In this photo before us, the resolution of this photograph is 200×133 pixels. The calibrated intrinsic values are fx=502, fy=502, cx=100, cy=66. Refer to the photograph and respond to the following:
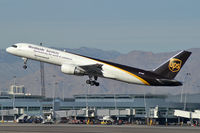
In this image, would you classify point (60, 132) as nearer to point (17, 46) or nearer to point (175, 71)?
point (17, 46)

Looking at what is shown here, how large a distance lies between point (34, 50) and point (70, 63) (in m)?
8.71

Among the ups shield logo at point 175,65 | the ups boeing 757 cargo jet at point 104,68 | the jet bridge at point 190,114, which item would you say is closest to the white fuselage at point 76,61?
the ups boeing 757 cargo jet at point 104,68

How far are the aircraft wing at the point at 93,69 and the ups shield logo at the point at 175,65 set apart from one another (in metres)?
15.8

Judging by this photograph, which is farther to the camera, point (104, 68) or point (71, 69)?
point (104, 68)

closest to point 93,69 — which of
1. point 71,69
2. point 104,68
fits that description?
point 104,68

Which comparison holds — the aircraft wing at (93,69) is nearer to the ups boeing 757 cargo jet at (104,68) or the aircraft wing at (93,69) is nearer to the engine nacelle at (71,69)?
the ups boeing 757 cargo jet at (104,68)

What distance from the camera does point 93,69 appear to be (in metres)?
111

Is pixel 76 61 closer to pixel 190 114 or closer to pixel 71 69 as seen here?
pixel 71 69

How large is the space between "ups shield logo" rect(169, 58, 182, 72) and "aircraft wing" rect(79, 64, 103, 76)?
1583 centimetres

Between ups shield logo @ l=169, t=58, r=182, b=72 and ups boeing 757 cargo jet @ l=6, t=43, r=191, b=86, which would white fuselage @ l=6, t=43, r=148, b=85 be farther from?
ups shield logo @ l=169, t=58, r=182, b=72

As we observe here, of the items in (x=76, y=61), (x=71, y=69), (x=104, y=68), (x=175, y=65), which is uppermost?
(x=76, y=61)

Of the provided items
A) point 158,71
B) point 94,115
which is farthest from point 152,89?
point 94,115

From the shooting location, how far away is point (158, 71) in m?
113

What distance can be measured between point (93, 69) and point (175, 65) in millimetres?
18511
